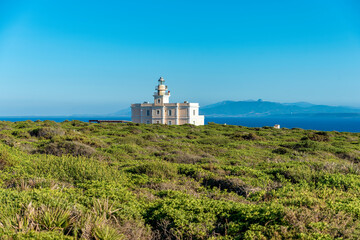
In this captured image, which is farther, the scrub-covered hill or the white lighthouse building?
the white lighthouse building

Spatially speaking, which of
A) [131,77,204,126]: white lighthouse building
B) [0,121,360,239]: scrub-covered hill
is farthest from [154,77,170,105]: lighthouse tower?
[0,121,360,239]: scrub-covered hill

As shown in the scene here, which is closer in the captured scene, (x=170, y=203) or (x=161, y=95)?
(x=170, y=203)

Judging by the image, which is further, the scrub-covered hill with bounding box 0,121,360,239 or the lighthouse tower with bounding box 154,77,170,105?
the lighthouse tower with bounding box 154,77,170,105

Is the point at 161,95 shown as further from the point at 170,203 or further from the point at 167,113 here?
the point at 170,203

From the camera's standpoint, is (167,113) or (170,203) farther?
(167,113)

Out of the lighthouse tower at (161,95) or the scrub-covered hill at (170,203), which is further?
the lighthouse tower at (161,95)

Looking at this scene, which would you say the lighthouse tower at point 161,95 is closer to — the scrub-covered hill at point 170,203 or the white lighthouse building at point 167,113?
the white lighthouse building at point 167,113

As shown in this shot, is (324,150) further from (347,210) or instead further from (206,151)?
(347,210)

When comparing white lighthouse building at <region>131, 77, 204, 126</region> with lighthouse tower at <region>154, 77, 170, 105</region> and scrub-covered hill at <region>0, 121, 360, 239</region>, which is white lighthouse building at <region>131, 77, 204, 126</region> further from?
scrub-covered hill at <region>0, 121, 360, 239</region>

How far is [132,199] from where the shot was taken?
19.5 feet

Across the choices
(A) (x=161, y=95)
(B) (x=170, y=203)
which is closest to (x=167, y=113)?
(A) (x=161, y=95)

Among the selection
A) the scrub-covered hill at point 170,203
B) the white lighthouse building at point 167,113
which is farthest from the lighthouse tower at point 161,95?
the scrub-covered hill at point 170,203

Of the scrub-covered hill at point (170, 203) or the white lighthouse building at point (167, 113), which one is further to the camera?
the white lighthouse building at point (167, 113)

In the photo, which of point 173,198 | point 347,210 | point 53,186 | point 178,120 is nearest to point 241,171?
point 173,198
